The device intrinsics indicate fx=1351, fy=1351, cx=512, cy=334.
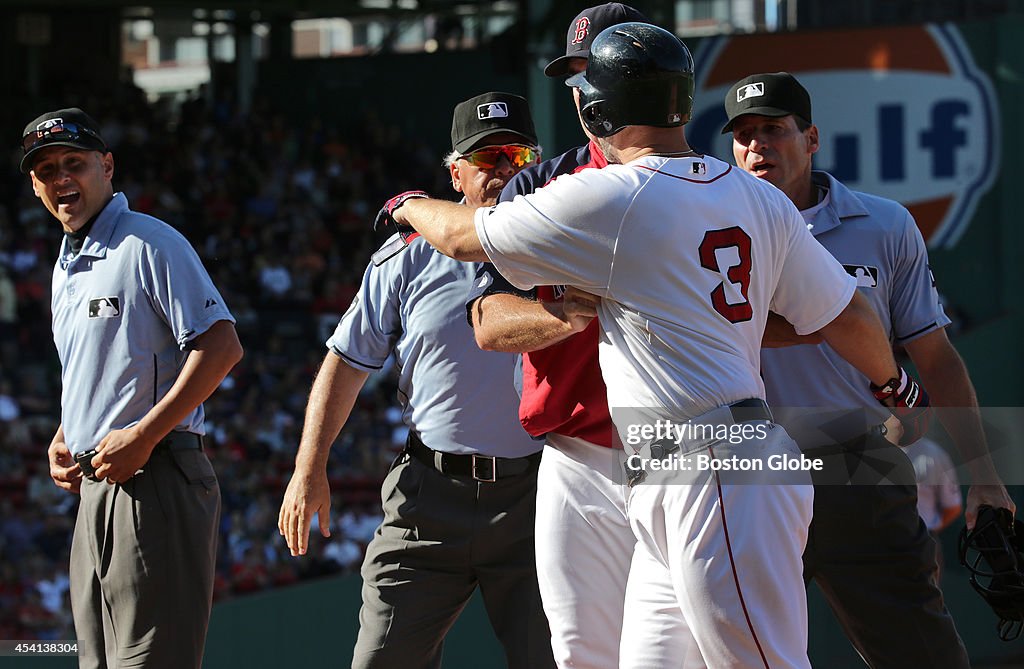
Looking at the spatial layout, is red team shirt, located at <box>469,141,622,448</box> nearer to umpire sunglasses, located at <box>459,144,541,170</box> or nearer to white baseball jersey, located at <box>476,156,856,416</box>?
white baseball jersey, located at <box>476,156,856,416</box>

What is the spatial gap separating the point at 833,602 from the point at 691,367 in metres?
1.45

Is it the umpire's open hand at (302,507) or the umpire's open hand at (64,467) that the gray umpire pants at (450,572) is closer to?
the umpire's open hand at (302,507)

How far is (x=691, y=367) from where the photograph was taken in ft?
9.89

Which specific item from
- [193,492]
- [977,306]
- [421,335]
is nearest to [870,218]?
[421,335]

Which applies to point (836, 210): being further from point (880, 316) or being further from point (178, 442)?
point (178, 442)

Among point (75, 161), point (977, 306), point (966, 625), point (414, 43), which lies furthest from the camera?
point (414, 43)

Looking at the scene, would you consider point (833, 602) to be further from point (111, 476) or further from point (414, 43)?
point (414, 43)

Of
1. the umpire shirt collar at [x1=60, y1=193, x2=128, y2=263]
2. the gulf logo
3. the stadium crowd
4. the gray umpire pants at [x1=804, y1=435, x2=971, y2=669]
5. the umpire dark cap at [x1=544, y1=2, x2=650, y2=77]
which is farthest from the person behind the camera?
the gulf logo

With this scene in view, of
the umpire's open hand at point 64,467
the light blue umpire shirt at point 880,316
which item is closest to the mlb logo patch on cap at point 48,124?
the umpire's open hand at point 64,467

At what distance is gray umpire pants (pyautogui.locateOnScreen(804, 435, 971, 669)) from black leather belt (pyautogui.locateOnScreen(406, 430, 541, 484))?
0.89 m

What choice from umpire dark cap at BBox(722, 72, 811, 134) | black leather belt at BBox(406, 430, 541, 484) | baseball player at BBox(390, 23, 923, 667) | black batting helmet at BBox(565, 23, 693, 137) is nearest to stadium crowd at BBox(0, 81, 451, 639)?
black leather belt at BBox(406, 430, 541, 484)

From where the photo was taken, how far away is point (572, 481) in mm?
3449

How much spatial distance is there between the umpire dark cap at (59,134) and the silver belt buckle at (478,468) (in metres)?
1.61

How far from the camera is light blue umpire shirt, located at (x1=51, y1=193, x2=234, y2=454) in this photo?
425 cm
